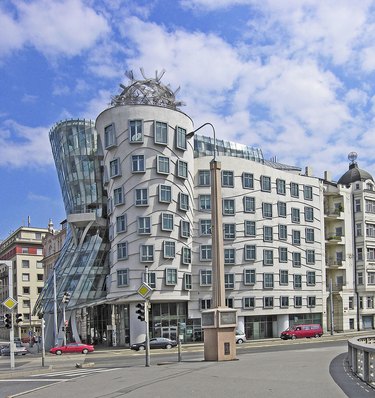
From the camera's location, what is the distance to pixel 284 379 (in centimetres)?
1767

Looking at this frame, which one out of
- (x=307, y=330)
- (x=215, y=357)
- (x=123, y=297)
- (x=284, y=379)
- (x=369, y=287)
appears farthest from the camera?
(x=369, y=287)

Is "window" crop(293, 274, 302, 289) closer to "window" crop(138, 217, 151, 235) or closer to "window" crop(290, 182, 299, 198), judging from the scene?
"window" crop(290, 182, 299, 198)

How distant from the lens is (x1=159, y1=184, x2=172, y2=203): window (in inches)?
2251

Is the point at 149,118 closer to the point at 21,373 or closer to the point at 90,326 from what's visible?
the point at 90,326

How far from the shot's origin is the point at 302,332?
199 ft

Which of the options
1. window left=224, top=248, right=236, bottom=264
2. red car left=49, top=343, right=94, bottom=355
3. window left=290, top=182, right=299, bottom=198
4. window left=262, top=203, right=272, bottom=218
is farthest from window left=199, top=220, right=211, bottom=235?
red car left=49, top=343, right=94, bottom=355

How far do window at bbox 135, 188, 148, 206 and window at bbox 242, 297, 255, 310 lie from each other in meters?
15.7

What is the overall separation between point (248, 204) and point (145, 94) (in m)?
16.4

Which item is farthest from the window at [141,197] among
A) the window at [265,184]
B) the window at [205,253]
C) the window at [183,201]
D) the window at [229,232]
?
the window at [265,184]

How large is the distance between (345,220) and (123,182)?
3165 centimetres

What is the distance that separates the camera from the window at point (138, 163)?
187 feet

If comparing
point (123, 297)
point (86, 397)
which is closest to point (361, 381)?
point (86, 397)

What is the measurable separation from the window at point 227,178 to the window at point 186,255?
8.65 metres

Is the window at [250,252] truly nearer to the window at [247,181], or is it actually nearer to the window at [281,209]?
the window at [281,209]
